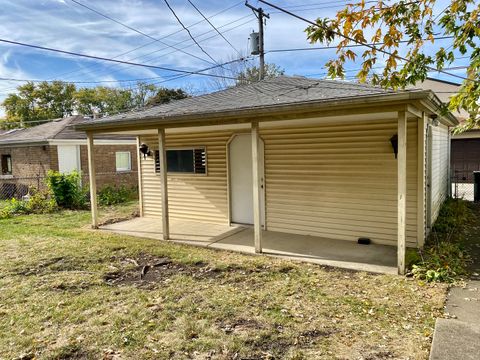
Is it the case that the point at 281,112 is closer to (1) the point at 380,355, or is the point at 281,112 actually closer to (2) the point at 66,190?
(1) the point at 380,355

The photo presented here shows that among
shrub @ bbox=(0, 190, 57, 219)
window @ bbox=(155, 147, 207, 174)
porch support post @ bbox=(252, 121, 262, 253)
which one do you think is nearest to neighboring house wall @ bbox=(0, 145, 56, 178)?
shrub @ bbox=(0, 190, 57, 219)

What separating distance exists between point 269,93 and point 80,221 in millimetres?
5919

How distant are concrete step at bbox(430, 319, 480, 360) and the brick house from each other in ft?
43.0

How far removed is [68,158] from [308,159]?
10.6 m

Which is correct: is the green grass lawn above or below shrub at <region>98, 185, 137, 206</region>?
below

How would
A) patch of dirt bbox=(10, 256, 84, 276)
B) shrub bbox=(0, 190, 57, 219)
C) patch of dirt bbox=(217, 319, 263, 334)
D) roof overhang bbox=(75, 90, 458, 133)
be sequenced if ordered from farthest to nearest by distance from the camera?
shrub bbox=(0, 190, 57, 219) → patch of dirt bbox=(10, 256, 84, 276) → roof overhang bbox=(75, 90, 458, 133) → patch of dirt bbox=(217, 319, 263, 334)

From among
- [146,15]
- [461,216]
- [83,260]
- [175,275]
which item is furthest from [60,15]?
[461,216]

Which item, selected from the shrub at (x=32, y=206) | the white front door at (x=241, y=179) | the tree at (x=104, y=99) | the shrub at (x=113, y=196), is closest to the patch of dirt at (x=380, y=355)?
the white front door at (x=241, y=179)

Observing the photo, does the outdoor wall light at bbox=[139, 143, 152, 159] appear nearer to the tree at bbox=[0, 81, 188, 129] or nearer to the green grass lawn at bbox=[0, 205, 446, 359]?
the green grass lawn at bbox=[0, 205, 446, 359]

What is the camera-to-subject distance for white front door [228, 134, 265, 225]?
8.16 metres

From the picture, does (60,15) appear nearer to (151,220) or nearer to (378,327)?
(151,220)

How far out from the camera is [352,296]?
4301 millimetres

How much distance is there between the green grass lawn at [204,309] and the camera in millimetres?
3229

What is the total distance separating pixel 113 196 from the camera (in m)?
12.5
